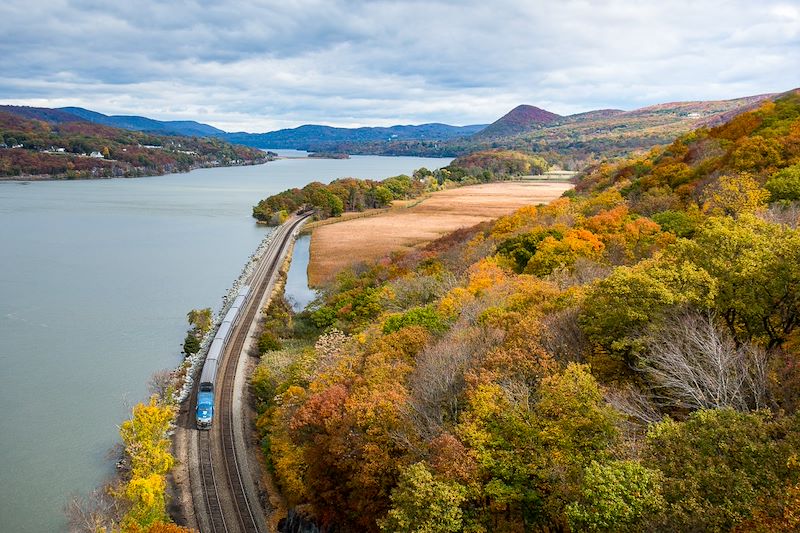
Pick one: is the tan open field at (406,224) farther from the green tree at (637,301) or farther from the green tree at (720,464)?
the green tree at (720,464)

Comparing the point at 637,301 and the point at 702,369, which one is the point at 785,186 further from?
the point at 702,369

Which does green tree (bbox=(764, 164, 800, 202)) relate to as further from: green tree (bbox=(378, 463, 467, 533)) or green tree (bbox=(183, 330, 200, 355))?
green tree (bbox=(183, 330, 200, 355))

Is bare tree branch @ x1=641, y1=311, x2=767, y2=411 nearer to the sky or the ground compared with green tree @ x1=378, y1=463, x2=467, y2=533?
nearer to the sky

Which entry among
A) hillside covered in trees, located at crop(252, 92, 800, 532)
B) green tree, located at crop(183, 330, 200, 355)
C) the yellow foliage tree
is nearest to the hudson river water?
green tree, located at crop(183, 330, 200, 355)

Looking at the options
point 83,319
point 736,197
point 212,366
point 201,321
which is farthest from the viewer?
point 83,319

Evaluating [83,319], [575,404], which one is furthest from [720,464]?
[83,319]

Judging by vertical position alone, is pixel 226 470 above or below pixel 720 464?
below
